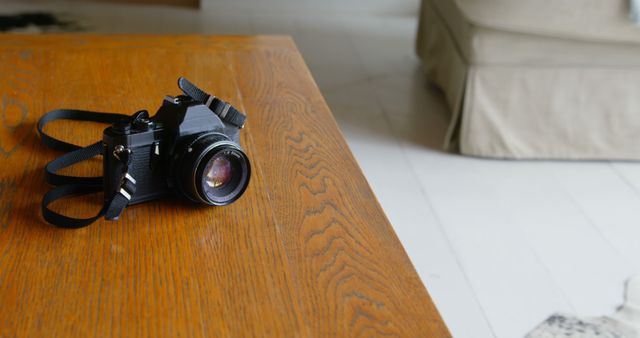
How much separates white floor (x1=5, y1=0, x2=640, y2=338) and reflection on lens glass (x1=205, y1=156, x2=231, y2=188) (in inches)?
24.5

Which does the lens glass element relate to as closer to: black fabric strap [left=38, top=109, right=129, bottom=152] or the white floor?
black fabric strap [left=38, top=109, right=129, bottom=152]

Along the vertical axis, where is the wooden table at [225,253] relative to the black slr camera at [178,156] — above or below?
below

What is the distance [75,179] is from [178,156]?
134 millimetres

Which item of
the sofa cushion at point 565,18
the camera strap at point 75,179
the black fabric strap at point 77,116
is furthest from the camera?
the sofa cushion at point 565,18

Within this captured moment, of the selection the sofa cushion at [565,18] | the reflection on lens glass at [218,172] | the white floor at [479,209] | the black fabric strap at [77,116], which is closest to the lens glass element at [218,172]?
the reflection on lens glass at [218,172]

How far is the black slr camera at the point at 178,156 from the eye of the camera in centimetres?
76

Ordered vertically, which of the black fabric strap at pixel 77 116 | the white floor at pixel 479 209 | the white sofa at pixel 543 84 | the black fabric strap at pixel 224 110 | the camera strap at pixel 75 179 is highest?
the black fabric strap at pixel 224 110

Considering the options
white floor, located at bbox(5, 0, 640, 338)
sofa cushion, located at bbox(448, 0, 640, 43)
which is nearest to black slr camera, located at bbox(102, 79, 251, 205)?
white floor, located at bbox(5, 0, 640, 338)

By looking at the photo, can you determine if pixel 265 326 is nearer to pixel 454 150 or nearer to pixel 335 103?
pixel 454 150

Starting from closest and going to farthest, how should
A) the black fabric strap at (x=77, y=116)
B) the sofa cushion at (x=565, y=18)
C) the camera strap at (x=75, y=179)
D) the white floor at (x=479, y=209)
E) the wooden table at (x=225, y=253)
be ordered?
the wooden table at (x=225, y=253) < the camera strap at (x=75, y=179) < the black fabric strap at (x=77, y=116) < the white floor at (x=479, y=209) < the sofa cushion at (x=565, y=18)

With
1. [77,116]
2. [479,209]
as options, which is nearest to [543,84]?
[479,209]

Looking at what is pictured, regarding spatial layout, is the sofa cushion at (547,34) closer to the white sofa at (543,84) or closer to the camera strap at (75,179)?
the white sofa at (543,84)

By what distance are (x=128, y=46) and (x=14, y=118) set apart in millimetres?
330

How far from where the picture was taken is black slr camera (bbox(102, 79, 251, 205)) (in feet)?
2.50
